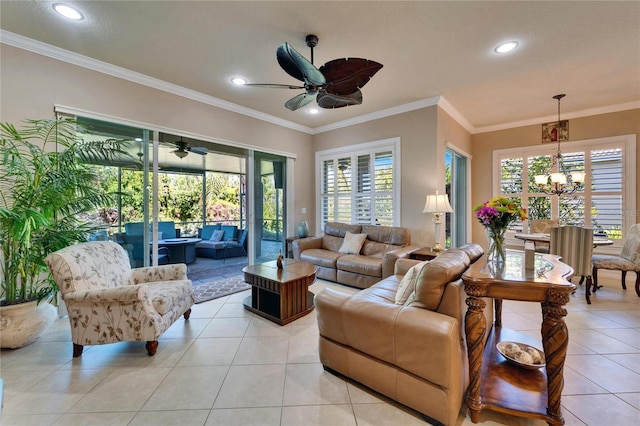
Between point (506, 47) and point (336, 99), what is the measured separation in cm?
187

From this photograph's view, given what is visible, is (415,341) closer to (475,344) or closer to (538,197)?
(475,344)

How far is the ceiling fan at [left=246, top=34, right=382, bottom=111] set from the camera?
2104 millimetres

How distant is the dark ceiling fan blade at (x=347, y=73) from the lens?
7.34 feet

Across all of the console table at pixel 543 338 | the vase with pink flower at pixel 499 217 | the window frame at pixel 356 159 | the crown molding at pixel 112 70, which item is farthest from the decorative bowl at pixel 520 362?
the crown molding at pixel 112 70

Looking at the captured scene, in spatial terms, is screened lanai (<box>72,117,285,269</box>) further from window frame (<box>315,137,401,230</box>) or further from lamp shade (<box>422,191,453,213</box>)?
lamp shade (<box>422,191,453,213</box>)

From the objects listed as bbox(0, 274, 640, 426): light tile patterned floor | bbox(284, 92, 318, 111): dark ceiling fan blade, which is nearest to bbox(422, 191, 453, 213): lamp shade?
bbox(0, 274, 640, 426): light tile patterned floor

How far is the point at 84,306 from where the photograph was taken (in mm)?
2080

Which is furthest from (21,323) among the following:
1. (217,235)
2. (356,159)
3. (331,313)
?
(356,159)

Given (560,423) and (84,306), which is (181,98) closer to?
(84,306)

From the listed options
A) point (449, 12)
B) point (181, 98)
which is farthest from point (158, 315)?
point (449, 12)

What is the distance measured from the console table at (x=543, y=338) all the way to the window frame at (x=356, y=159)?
2939mm

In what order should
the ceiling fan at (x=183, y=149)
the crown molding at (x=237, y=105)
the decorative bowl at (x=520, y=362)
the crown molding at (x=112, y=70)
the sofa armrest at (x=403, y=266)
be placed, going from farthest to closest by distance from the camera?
the ceiling fan at (x=183, y=149), the sofa armrest at (x=403, y=266), the crown molding at (x=237, y=105), the crown molding at (x=112, y=70), the decorative bowl at (x=520, y=362)

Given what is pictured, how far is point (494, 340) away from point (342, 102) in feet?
9.00

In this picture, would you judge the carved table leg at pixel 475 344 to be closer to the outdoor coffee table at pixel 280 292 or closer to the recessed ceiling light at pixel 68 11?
the outdoor coffee table at pixel 280 292
